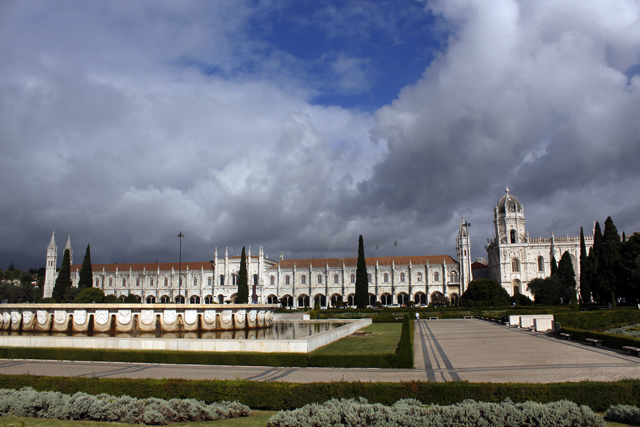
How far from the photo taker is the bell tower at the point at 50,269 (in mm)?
77562

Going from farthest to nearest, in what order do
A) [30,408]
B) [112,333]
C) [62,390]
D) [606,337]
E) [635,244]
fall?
[635,244]
[112,333]
[606,337]
[62,390]
[30,408]

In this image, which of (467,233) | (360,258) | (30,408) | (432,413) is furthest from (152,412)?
(467,233)

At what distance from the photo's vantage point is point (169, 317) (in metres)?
20.1

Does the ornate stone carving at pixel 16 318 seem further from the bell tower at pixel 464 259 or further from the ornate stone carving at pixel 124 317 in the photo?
the bell tower at pixel 464 259

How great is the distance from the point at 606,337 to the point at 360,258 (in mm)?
40834

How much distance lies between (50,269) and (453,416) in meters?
86.2

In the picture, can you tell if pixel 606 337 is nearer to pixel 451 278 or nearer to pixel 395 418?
pixel 395 418

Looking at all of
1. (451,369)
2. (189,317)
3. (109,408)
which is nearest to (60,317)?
(189,317)

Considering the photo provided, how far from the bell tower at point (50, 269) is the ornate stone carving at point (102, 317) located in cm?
6700

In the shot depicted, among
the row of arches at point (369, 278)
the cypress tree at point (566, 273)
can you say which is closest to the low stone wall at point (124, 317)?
the cypress tree at point (566, 273)

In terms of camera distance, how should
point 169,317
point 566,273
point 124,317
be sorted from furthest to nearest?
1. point 566,273
2. point 124,317
3. point 169,317

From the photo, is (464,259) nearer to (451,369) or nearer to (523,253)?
(523,253)

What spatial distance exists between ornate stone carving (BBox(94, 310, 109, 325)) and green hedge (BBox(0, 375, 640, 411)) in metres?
12.1

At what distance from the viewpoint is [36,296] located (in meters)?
76.0
